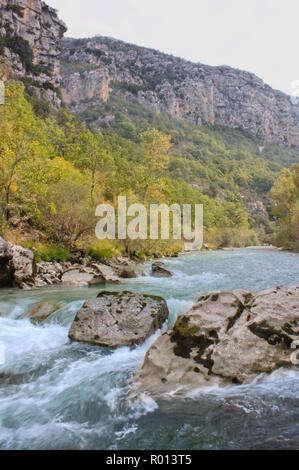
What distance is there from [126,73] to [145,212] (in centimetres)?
18543

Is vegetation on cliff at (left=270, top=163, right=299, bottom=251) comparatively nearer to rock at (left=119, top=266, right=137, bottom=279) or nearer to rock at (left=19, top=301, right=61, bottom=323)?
rock at (left=119, top=266, right=137, bottom=279)

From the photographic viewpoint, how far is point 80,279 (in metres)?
13.4

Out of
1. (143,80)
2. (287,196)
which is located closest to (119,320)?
(287,196)

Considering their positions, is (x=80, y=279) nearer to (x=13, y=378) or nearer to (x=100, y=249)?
(x=100, y=249)

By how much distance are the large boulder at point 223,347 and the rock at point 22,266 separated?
8226 millimetres

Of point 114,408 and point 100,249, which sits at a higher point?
point 100,249

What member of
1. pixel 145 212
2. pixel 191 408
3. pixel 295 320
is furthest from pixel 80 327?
pixel 145 212

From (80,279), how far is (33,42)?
96.3 metres

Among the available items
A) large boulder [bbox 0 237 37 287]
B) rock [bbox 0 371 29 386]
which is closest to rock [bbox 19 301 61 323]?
rock [bbox 0 371 29 386]

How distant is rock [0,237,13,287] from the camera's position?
426 inches

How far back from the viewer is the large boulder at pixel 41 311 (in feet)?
27.0

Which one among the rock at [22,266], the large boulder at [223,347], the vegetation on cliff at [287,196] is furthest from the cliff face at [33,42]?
the large boulder at [223,347]

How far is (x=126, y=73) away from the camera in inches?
6993
